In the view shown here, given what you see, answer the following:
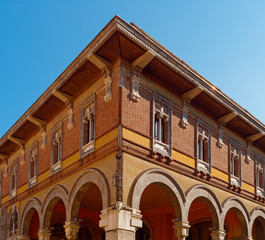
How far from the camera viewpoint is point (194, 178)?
55.1ft

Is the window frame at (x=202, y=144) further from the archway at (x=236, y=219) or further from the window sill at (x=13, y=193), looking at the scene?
the window sill at (x=13, y=193)

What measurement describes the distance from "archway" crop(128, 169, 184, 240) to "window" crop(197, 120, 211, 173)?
2.04m

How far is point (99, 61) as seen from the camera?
14922 millimetres

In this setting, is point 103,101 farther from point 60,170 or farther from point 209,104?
point 209,104

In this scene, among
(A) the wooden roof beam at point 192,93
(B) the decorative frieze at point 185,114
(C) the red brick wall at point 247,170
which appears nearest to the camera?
(B) the decorative frieze at point 185,114

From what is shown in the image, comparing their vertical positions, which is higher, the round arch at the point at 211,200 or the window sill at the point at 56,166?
the window sill at the point at 56,166

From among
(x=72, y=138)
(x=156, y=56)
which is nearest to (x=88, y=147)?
(x=72, y=138)

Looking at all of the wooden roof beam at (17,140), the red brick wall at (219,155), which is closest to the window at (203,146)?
the red brick wall at (219,155)

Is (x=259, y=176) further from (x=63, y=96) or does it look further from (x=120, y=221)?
(x=120, y=221)

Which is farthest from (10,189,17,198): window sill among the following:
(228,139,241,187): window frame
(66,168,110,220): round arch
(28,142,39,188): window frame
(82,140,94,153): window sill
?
(228,139,241,187): window frame

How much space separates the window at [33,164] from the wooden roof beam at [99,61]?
7130 mm

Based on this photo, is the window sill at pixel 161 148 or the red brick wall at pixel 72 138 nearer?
the window sill at pixel 161 148

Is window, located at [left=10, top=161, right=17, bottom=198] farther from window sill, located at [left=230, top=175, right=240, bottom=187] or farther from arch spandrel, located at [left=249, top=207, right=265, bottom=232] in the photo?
arch spandrel, located at [left=249, top=207, right=265, bottom=232]

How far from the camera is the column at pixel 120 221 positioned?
1295 cm
